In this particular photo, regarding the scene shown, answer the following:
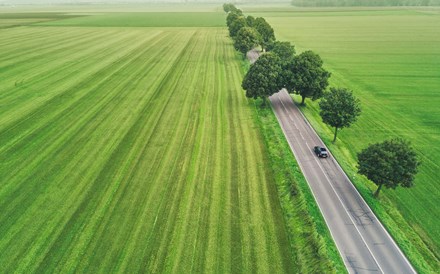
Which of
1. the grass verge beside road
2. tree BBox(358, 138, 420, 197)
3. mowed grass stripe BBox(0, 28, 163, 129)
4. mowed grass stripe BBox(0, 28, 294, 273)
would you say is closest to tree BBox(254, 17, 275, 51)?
mowed grass stripe BBox(0, 28, 294, 273)

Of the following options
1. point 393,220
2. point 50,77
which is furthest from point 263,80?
point 50,77

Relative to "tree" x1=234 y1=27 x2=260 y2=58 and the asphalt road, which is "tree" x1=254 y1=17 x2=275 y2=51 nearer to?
"tree" x1=234 y1=27 x2=260 y2=58

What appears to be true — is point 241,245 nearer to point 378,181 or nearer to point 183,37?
point 378,181

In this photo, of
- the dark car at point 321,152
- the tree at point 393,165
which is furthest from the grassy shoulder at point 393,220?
the tree at point 393,165

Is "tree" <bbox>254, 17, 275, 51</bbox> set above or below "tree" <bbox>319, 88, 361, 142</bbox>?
above

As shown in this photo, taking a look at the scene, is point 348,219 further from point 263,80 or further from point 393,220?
point 263,80

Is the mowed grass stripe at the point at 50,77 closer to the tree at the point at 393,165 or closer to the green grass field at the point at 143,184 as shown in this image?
the green grass field at the point at 143,184
